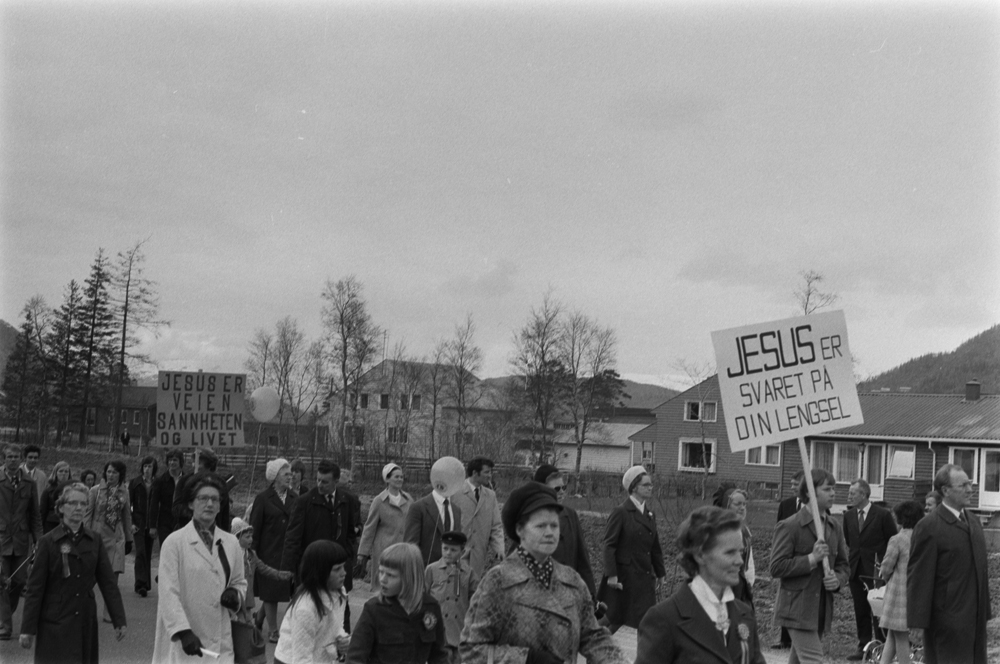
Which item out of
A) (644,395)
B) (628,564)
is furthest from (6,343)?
(644,395)

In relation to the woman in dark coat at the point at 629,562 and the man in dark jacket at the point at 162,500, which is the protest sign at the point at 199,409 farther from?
the woman in dark coat at the point at 629,562

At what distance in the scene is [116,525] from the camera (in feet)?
48.4

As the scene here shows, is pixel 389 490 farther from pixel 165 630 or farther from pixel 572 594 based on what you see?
pixel 572 594

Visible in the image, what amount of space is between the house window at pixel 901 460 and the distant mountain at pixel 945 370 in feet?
25.2

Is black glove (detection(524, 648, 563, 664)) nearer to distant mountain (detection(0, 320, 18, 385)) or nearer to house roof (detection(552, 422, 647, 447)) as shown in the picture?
distant mountain (detection(0, 320, 18, 385))

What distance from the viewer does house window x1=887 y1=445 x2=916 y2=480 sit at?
51156mm

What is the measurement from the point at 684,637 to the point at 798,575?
18.3 feet

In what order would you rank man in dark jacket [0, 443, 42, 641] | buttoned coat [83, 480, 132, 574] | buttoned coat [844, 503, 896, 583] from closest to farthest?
man in dark jacket [0, 443, 42, 641] → buttoned coat [844, 503, 896, 583] → buttoned coat [83, 480, 132, 574]

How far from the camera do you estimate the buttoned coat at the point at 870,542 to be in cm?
1412

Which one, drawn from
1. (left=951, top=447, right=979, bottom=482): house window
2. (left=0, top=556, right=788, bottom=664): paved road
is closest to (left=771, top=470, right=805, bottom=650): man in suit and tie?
(left=0, top=556, right=788, bottom=664): paved road

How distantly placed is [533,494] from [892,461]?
50183 millimetres

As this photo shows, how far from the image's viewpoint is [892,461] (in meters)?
51.8

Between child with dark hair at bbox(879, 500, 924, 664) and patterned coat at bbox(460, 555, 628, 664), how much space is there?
6.61 metres

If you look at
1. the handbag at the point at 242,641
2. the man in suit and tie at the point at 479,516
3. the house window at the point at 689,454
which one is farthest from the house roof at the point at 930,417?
the handbag at the point at 242,641
